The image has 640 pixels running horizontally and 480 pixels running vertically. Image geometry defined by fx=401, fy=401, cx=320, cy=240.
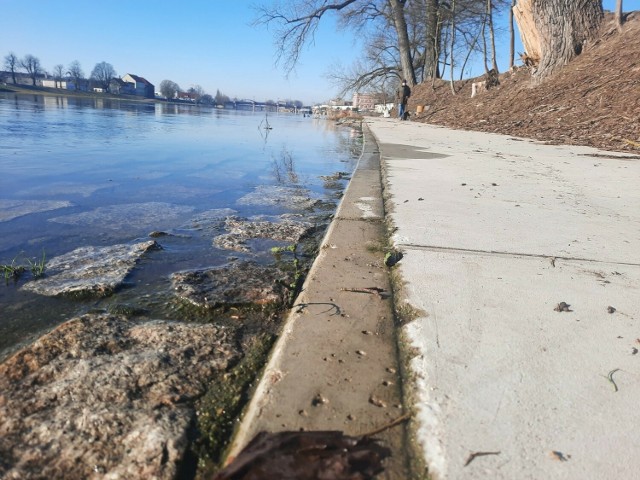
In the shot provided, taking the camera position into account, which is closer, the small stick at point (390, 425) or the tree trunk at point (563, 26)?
the small stick at point (390, 425)

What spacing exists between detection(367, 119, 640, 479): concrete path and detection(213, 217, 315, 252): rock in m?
0.59

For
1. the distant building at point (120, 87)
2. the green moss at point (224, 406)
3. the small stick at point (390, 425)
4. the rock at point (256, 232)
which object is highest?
the distant building at point (120, 87)

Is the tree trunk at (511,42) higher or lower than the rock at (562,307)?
higher

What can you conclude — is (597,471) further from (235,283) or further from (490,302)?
(235,283)

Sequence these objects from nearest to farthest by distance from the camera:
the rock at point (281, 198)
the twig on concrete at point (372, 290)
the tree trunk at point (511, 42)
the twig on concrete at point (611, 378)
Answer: the twig on concrete at point (611, 378), the twig on concrete at point (372, 290), the rock at point (281, 198), the tree trunk at point (511, 42)

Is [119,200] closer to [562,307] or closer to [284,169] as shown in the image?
[284,169]

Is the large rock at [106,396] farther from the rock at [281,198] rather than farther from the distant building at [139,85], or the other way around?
the distant building at [139,85]

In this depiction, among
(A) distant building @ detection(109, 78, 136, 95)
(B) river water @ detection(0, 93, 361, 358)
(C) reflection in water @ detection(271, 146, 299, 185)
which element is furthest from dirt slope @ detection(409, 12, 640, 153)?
(A) distant building @ detection(109, 78, 136, 95)

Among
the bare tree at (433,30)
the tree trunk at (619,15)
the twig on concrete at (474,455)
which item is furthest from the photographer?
the bare tree at (433,30)

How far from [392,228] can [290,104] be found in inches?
5629

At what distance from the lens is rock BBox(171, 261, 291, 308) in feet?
4.75

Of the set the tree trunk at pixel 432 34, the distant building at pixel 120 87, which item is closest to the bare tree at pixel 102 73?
the distant building at pixel 120 87

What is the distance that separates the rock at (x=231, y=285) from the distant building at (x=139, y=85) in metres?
101

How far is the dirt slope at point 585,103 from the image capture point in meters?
6.54
